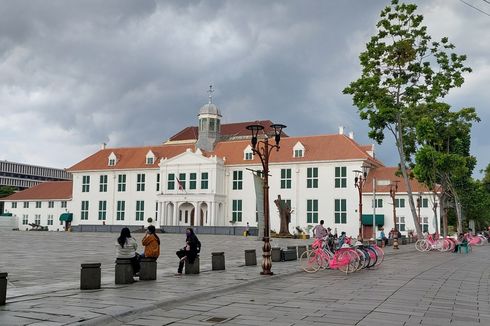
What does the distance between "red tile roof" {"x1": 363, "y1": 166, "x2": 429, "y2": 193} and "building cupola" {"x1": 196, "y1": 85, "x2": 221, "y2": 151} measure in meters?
24.4

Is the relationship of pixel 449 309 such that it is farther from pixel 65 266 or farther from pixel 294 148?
pixel 294 148

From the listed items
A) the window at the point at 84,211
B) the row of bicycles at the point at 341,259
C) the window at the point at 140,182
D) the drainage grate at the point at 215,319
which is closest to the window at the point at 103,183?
the window at the point at 84,211

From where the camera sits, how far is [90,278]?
40.1ft

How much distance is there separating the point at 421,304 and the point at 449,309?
64 cm

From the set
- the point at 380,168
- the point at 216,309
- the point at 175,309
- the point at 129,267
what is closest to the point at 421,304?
the point at 216,309

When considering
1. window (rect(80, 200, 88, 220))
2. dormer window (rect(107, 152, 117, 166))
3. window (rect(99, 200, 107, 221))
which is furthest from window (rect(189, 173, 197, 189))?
window (rect(80, 200, 88, 220))

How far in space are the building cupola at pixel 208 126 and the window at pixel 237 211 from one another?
37.5 ft

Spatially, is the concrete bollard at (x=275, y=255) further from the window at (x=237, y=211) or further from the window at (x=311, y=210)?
the window at (x=237, y=211)

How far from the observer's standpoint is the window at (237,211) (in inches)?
2653

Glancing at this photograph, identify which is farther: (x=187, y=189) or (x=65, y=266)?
(x=187, y=189)

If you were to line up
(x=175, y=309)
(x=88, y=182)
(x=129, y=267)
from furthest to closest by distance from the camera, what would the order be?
(x=88, y=182)
(x=129, y=267)
(x=175, y=309)

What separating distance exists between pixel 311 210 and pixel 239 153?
43.4 ft

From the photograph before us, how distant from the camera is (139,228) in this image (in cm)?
6862

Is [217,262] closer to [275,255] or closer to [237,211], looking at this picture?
[275,255]
